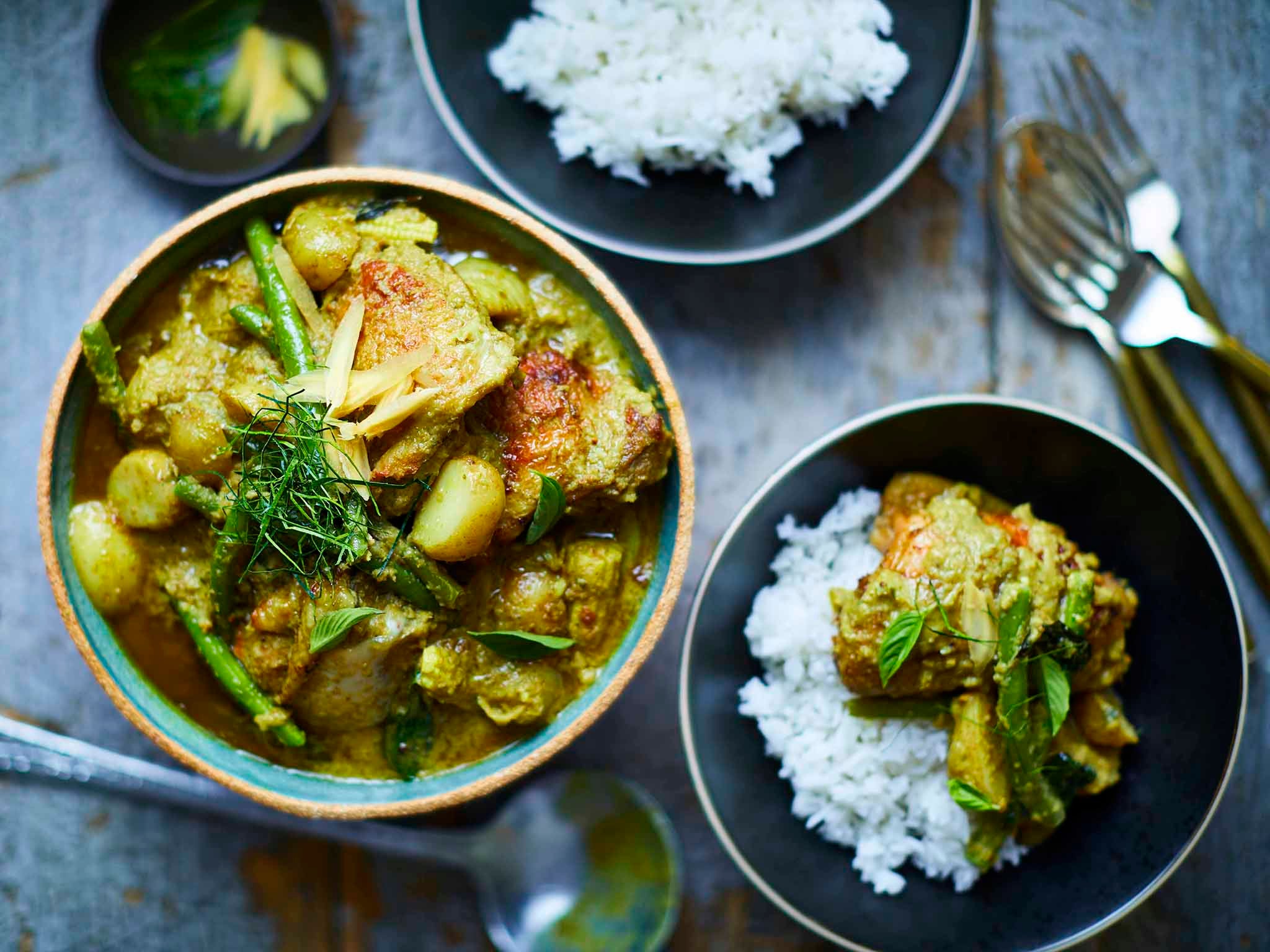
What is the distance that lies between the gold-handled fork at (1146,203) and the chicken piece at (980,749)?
0.97 metres

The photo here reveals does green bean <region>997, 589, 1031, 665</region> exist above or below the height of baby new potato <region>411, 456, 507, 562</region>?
below

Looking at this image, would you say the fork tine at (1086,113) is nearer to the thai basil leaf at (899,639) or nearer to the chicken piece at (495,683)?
the thai basil leaf at (899,639)

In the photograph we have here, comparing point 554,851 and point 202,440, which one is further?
point 554,851

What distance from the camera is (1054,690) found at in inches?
83.4

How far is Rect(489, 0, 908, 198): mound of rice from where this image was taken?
2.42 meters

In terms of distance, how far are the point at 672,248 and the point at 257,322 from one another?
951mm

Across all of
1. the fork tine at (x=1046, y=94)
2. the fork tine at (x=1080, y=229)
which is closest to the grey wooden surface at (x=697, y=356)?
the fork tine at (x=1046, y=94)

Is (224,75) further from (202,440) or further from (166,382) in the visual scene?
(202,440)

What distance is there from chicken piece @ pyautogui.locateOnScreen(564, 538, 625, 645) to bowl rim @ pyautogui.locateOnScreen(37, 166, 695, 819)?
95 mm

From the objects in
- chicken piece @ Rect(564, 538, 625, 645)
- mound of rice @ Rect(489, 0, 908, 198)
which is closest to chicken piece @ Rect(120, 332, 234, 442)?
chicken piece @ Rect(564, 538, 625, 645)

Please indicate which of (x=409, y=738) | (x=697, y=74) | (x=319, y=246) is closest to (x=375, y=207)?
(x=319, y=246)

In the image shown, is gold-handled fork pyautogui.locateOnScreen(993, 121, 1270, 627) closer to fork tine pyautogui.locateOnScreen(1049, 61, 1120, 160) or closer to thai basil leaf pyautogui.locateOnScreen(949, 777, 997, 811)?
fork tine pyautogui.locateOnScreen(1049, 61, 1120, 160)

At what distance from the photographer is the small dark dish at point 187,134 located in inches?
96.0

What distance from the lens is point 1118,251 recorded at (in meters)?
2.57
